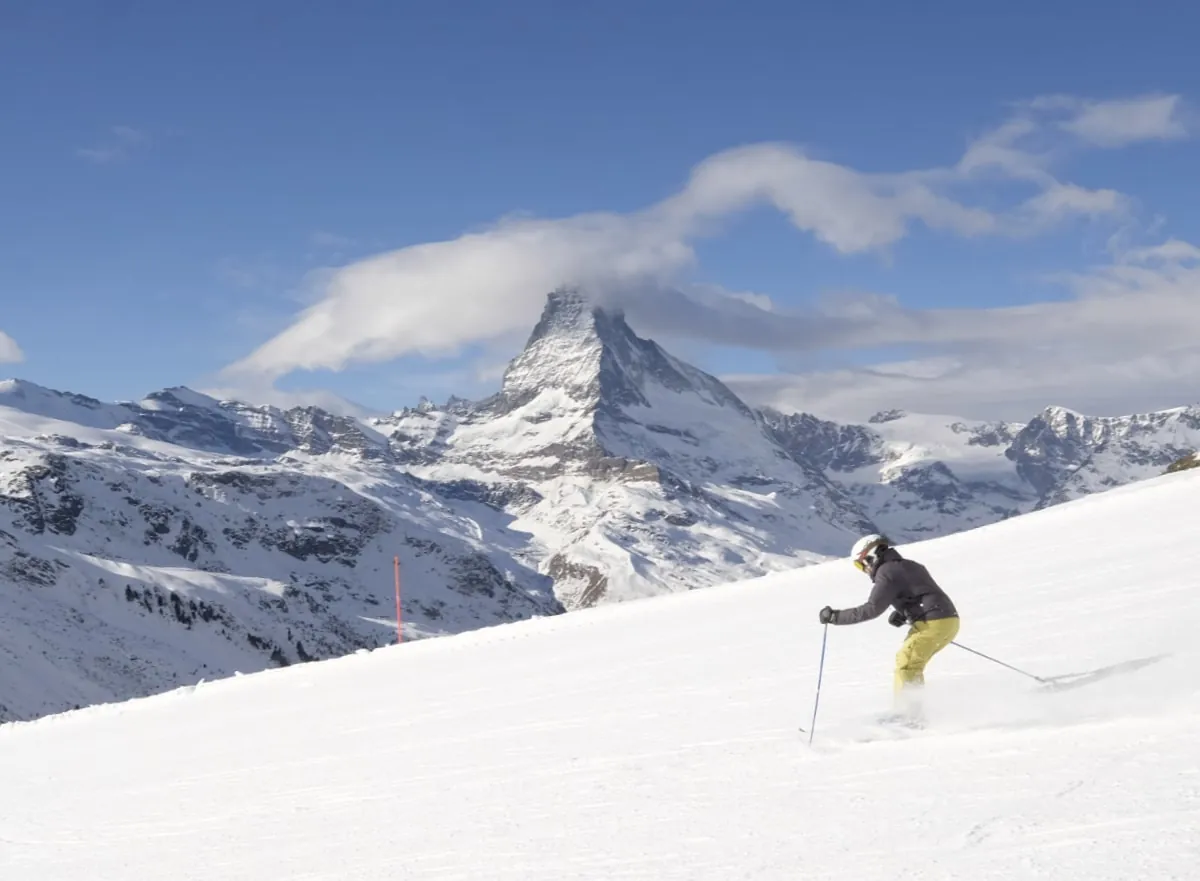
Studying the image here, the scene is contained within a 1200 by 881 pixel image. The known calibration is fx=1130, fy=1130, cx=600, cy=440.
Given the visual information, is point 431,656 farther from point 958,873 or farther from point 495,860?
point 958,873

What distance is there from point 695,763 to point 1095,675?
3853 millimetres

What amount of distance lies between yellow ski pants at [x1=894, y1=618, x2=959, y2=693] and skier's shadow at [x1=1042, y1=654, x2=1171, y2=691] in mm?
1064

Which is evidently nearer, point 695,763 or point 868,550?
point 695,763

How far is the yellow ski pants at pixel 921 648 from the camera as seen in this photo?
10.5m

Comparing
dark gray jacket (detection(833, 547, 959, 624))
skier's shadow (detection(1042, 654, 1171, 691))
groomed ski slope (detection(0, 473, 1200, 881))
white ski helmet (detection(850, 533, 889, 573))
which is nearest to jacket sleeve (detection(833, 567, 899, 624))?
dark gray jacket (detection(833, 547, 959, 624))

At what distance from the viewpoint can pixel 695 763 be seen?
397 inches

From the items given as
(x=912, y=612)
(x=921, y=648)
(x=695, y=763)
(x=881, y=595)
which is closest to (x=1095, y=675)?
(x=921, y=648)

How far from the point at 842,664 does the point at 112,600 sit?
6917 inches

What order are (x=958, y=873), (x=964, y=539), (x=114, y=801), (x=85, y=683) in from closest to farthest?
(x=958, y=873), (x=114, y=801), (x=964, y=539), (x=85, y=683)

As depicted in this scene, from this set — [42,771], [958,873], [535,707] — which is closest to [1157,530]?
[535,707]

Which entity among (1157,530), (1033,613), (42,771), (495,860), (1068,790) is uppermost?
(1157,530)

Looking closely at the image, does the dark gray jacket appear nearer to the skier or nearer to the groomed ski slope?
the skier

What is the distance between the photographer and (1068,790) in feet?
24.6

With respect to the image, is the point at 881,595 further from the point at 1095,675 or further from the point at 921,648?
the point at 1095,675
